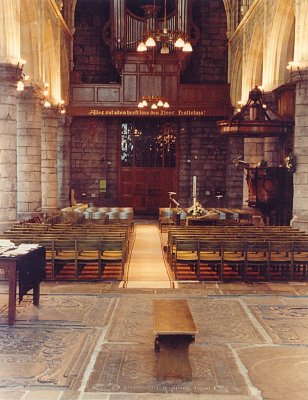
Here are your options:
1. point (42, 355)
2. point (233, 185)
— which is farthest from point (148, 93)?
point (42, 355)

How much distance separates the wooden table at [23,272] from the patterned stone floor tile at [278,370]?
347 cm

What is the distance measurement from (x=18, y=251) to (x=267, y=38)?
14.5 m

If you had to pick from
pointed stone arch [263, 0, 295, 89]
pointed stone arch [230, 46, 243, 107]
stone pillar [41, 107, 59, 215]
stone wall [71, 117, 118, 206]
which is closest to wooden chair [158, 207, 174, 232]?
stone pillar [41, 107, 59, 215]

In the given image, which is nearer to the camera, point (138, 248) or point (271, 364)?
point (271, 364)

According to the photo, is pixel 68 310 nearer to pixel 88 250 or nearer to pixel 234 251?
pixel 88 250

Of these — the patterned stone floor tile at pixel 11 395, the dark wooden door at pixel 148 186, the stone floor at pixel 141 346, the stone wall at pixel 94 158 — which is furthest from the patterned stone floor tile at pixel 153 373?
the stone wall at pixel 94 158

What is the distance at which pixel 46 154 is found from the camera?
2300 centimetres

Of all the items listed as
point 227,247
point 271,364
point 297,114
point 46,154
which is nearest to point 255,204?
point 297,114

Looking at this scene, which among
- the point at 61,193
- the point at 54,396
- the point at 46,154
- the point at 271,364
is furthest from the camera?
the point at 61,193

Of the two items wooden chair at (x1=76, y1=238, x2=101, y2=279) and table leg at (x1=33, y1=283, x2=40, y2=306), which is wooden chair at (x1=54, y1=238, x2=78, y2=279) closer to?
wooden chair at (x1=76, y1=238, x2=101, y2=279)

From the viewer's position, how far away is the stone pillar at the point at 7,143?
1503 centimetres

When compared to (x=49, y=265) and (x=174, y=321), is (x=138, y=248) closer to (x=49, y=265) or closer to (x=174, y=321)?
(x=49, y=265)

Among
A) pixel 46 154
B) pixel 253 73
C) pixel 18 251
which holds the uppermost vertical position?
pixel 253 73

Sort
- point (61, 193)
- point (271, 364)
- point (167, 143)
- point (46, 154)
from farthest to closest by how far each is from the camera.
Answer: point (167, 143) < point (61, 193) < point (46, 154) < point (271, 364)
